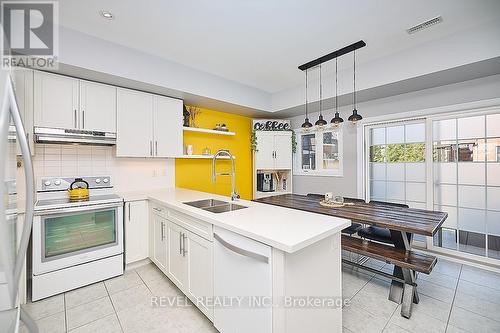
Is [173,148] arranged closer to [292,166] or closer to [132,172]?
[132,172]

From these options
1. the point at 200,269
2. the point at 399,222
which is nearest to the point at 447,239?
the point at 399,222

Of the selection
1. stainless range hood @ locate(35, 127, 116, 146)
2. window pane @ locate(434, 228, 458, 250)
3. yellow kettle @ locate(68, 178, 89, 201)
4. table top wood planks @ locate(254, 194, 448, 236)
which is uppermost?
stainless range hood @ locate(35, 127, 116, 146)

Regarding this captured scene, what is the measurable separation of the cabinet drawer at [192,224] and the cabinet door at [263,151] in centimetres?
243

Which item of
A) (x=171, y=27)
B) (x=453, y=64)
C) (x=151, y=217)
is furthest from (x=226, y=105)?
(x=453, y=64)

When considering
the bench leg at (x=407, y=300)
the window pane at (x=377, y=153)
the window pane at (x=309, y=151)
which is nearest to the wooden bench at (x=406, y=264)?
the bench leg at (x=407, y=300)

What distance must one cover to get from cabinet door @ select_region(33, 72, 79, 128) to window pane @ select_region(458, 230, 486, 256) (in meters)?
5.17

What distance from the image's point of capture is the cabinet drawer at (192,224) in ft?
5.77

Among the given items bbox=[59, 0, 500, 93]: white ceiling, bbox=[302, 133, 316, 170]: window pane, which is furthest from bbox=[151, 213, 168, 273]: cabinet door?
bbox=[302, 133, 316, 170]: window pane

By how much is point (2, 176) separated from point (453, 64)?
371cm

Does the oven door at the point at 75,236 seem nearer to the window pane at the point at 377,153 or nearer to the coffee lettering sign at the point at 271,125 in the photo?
the coffee lettering sign at the point at 271,125

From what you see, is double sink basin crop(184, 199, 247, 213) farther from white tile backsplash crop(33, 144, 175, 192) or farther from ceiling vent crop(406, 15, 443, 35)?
ceiling vent crop(406, 15, 443, 35)

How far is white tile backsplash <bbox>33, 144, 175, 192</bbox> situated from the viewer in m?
2.60

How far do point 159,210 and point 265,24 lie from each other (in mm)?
2342

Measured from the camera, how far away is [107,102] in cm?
274
